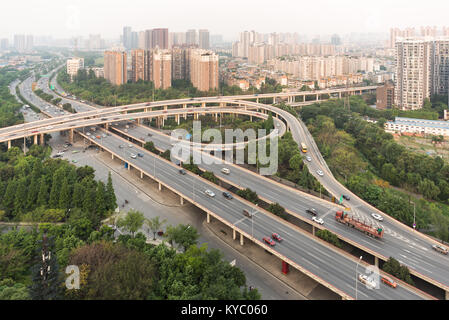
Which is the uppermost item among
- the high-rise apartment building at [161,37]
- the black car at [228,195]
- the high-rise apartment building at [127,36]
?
the high-rise apartment building at [127,36]

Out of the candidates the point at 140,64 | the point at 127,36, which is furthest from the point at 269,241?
the point at 127,36

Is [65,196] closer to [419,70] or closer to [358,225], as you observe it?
[358,225]

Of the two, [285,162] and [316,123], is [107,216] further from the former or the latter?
[316,123]

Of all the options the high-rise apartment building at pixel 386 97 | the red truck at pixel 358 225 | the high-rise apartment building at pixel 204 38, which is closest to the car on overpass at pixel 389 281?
the red truck at pixel 358 225

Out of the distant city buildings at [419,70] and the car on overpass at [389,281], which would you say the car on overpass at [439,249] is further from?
the distant city buildings at [419,70]

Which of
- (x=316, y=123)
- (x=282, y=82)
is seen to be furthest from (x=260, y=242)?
(x=282, y=82)

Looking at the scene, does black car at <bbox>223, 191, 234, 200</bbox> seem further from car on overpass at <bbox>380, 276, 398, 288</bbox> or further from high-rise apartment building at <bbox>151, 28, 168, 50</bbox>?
high-rise apartment building at <bbox>151, 28, 168, 50</bbox>
